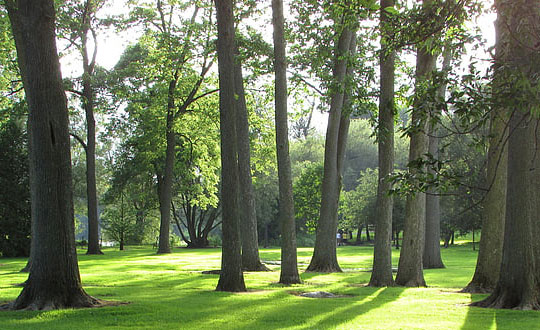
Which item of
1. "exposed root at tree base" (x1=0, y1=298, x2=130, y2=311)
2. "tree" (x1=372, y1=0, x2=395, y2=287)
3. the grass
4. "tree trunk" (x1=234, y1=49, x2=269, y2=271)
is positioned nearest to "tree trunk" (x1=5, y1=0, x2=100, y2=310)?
"exposed root at tree base" (x1=0, y1=298, x2=130, y2=311)

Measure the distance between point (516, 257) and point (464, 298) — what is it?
2.64 m

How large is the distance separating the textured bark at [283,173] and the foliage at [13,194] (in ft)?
81.7

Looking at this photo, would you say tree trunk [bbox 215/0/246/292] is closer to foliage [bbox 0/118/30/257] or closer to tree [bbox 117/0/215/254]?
tree [bbox 117/0/215/254]

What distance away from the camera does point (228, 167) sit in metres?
13.3

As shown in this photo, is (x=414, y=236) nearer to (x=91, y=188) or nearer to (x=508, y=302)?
(x=508, y=302)

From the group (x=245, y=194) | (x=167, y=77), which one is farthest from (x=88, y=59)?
(x=245, y=194)

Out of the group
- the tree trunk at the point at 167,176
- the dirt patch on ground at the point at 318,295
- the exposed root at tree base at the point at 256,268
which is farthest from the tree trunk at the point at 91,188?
the dirt patch on ground at the point at 318,295

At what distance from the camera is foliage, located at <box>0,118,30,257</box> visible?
35.2 meters

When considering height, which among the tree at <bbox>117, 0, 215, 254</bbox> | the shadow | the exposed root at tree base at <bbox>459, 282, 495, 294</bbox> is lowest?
the exposed root at tree base at <bbox>459, 282, 495, 294</bbox>

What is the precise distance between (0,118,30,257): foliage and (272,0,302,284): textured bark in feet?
81.7

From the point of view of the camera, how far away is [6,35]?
23.5 metres

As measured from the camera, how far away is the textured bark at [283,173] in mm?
15930

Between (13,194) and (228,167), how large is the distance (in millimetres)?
27051

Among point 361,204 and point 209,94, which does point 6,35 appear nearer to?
point 209,94
